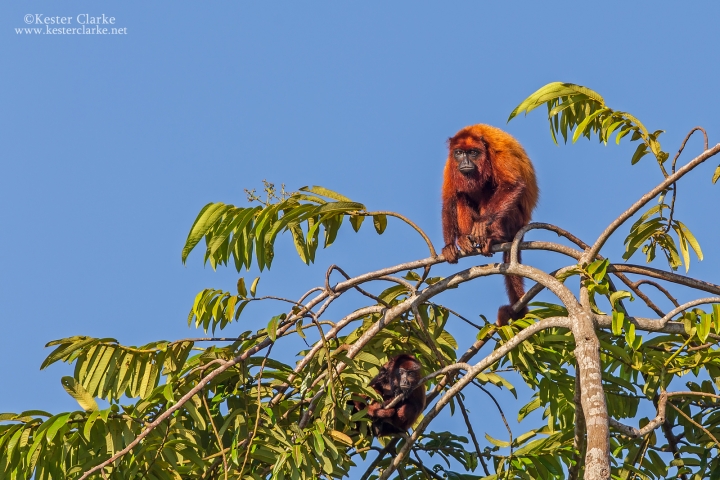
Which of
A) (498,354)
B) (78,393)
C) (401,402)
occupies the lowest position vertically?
(78,393)

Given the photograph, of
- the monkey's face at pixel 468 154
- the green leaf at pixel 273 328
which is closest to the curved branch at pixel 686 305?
the green leaf at pixel 273 328

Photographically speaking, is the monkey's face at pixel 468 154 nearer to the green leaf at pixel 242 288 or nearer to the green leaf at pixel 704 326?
the green leaf at pixel 242 288

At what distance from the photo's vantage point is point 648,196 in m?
4.26

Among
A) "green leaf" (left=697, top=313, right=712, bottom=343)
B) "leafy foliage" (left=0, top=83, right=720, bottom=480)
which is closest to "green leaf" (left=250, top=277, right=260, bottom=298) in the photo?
"leafy foliage" (left=0, top=83, right=720, bottom=480)

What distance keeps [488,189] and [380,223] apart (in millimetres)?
1883

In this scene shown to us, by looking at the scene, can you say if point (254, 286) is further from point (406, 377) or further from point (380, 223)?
point (406, 377)

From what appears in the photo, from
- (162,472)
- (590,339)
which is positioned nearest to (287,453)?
(162,472)

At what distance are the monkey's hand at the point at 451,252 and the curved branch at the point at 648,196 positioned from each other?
57.5 inches

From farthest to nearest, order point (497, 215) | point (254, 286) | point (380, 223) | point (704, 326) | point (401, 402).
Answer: point (497, 215), point (401, 402), point (380, 223), point (254, 286), point (704, 326)

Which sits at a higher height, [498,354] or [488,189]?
[488,189]

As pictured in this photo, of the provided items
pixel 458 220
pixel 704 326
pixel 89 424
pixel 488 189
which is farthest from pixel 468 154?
pixel 89 424

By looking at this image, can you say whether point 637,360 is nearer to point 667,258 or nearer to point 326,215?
point 667,258

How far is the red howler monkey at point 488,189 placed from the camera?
21.6 ft

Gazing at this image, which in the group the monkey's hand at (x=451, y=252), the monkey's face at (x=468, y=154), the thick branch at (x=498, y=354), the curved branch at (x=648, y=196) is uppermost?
the monkey's face at (x=468, y=154)
